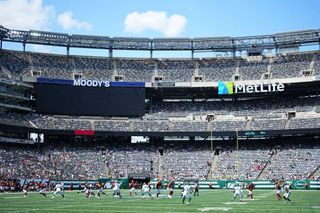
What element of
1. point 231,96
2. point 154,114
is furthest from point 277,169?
point 154,114

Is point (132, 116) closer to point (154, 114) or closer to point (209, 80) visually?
point (154, 114)

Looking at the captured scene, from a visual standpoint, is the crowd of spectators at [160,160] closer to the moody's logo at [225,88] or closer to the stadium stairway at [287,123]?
the stadium stairway at [287,123]

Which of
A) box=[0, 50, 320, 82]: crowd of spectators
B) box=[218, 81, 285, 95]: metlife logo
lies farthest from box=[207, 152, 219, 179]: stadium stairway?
box=[0, 50, 320, 82]: crowd of spectators

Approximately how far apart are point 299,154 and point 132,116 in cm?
2575

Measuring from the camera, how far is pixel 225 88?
6644 centimetres

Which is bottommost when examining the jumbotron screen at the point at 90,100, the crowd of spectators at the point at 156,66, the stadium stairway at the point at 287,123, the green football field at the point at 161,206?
the green football field at the point at 161,206

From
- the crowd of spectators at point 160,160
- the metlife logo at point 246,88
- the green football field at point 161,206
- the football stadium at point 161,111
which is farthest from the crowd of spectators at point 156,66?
the green football field at point 161,206

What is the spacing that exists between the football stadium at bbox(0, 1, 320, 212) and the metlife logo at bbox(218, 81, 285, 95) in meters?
0.16

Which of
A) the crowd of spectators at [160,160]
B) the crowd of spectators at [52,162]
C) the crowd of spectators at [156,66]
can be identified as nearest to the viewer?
the crowd of spectators at [52,162]

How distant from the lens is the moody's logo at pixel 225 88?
66188 mm

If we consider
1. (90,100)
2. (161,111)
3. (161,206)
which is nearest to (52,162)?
(90,100)

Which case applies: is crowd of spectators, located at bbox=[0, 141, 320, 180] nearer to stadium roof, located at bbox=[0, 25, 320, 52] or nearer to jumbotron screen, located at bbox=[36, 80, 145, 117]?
Result: jumbotron screen, located at bbox=[36, 80, 145, 117]

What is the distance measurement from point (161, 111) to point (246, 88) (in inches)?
567

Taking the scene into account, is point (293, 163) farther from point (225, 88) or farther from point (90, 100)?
point (90, 100)
